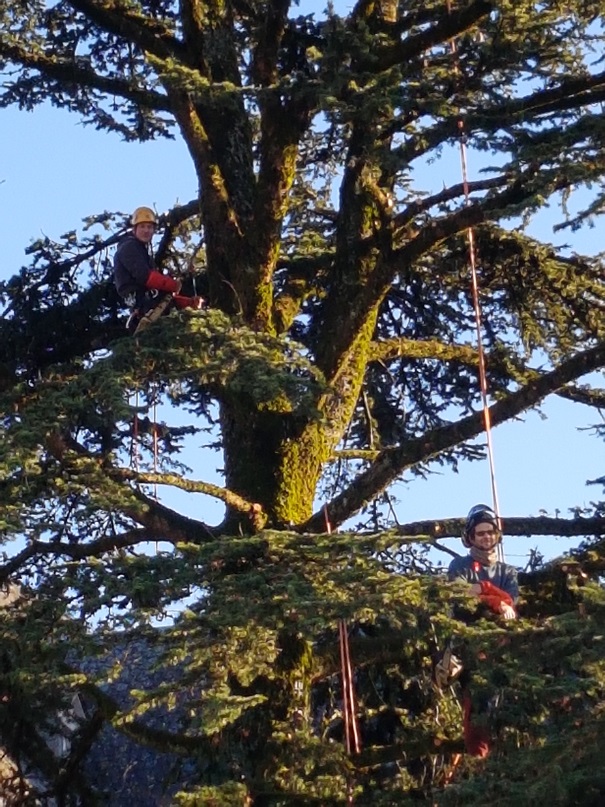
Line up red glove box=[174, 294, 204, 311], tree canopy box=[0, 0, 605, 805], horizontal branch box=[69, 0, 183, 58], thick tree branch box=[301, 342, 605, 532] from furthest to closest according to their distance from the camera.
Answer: horizontal branch box=[69, 0, 183, 58] < red glove box=[174, 294, 204, 311] < thick tree branch box=[301, 342, 605, 532] < tree canopy box=[0, 0, 605, 805]

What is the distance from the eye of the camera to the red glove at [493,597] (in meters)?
7.39

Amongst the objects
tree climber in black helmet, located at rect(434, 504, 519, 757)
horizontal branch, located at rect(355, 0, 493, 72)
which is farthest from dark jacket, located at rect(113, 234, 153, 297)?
tree climber in black helmet, located at rect(434, 504, 519, 757)

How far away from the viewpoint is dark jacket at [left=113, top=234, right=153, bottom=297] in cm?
961

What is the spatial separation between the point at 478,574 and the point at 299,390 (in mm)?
1408

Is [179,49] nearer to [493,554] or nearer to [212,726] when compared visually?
[493,554]

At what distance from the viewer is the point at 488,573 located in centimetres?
796

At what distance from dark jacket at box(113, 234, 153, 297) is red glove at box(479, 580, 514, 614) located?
3.36 m

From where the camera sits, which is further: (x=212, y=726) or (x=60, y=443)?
(x=60, y=443)

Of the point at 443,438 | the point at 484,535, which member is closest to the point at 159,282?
the point at 443,438

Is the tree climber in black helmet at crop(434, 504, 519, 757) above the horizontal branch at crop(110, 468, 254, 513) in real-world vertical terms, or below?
below

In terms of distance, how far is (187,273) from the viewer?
1138 cm

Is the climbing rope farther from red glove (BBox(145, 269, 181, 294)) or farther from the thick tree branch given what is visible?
red glove (BBox(145, 269, 181, 294))

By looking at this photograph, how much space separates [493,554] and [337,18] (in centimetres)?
333

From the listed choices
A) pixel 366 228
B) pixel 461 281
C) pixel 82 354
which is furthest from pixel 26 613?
pixel 461 281
